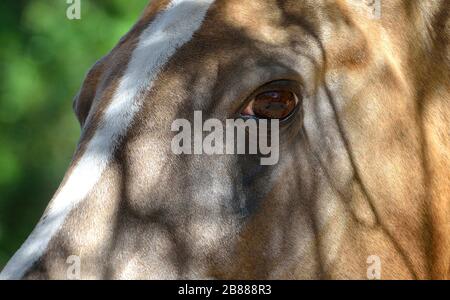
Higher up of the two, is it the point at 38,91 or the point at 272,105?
the point at 272,105

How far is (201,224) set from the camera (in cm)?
327

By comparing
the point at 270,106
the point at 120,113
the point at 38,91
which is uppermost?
the point at 120,113

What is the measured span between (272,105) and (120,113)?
0.55 m

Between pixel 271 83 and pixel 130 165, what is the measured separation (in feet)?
1.96

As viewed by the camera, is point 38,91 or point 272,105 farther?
point 38,91

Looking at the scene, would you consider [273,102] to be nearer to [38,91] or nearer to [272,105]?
[272,105]

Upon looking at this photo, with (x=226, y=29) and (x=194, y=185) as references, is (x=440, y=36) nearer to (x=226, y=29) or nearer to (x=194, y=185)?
(x=226, y=29)

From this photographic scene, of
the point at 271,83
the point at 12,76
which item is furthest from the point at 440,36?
the point at 12,76

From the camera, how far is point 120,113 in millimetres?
3352

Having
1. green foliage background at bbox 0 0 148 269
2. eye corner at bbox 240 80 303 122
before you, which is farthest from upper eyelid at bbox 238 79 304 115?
green foliage background at bbox 0 0 148 269

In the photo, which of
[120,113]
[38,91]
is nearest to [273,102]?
[120,113]

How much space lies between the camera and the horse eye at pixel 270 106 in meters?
3.42

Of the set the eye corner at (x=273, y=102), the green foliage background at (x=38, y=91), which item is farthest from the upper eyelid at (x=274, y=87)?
the green foliage background at (x=38, y=91)
